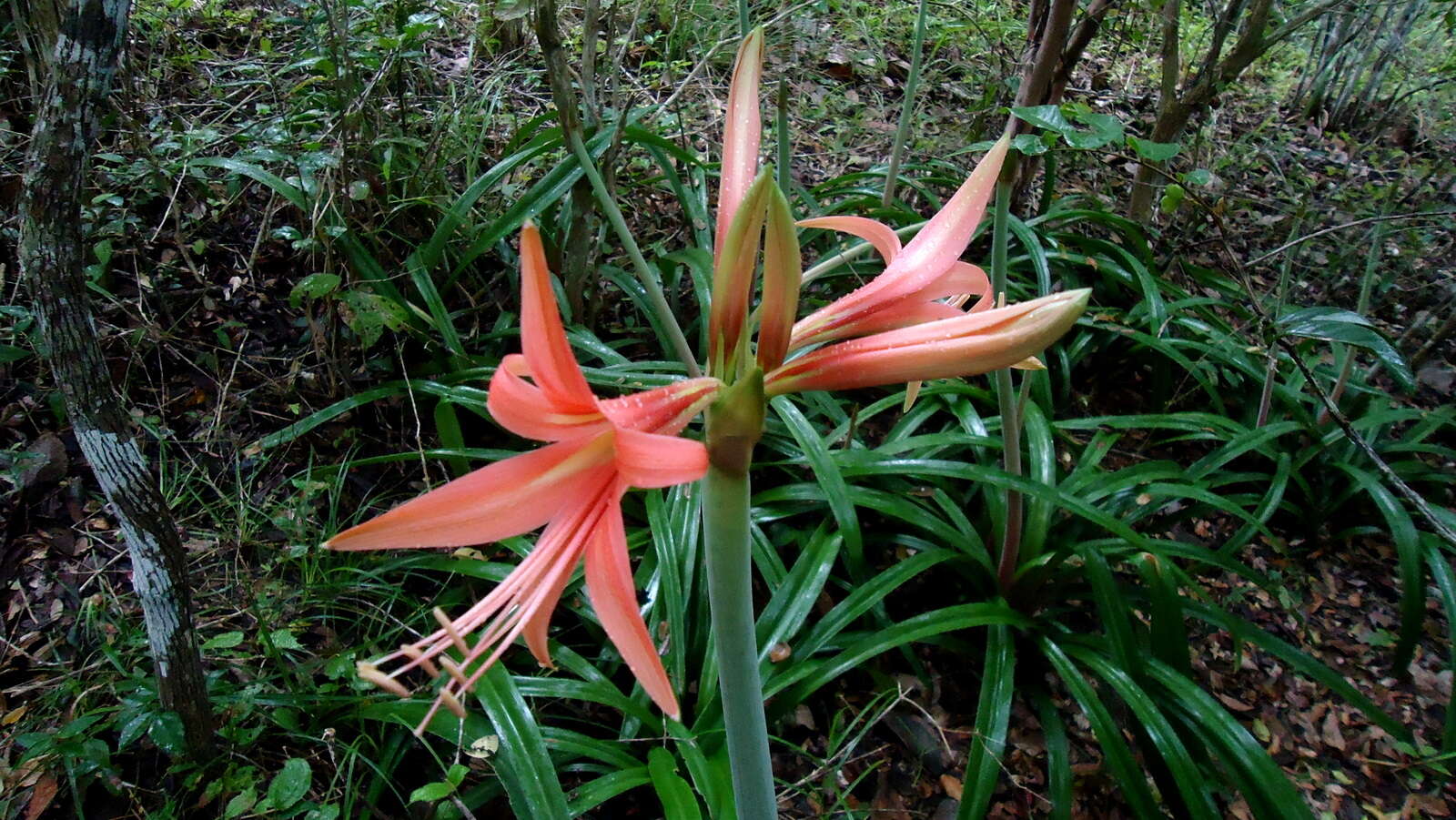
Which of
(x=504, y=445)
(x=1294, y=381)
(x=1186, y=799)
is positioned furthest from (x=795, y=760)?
(x=1294, y=381)

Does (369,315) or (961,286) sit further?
(369,315)

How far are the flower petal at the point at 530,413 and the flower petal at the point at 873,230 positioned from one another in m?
0.39

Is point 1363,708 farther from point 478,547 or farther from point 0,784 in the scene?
point 0,784

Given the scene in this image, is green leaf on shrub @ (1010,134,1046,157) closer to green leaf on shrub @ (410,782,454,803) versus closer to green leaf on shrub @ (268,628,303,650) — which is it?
green leaf on shrub @ (410,782,454,803)

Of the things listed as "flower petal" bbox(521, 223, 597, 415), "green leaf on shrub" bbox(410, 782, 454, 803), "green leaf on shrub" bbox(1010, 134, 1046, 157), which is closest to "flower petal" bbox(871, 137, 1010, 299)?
"flower petal" bbox(521, 223, 597, 415)

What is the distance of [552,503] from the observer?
0.68 metres

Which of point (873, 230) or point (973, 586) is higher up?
point (873, 230)

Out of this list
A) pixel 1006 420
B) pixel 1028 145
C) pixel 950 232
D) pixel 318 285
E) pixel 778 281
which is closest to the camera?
pixel 778 281

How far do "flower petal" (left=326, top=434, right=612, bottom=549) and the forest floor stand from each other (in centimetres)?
110

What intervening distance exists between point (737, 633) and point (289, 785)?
1190 mm

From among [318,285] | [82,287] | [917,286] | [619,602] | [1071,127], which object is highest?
[1071,127]

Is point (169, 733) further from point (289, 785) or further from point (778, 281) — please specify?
point (778, 281)

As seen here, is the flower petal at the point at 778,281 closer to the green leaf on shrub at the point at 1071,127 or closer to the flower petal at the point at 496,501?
the flower petal at the point at 496,501

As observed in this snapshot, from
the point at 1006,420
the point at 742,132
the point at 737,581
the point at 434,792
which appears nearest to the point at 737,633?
the point at 737,581
